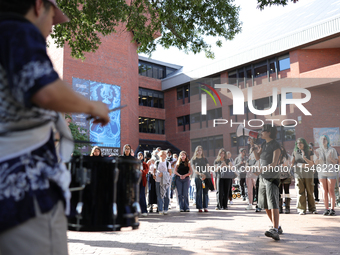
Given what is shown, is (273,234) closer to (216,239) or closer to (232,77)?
(216,239)

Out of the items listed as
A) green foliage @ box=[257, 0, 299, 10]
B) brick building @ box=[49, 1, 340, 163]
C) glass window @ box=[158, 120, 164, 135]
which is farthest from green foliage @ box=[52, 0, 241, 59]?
glass window @ box=[158, 120, 164, 135]

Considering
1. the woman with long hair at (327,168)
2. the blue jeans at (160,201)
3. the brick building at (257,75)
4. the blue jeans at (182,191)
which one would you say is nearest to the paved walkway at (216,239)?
the woman with long hair at (327,168)

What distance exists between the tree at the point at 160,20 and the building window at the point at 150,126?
33.7 metres

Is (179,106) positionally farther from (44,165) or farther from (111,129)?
(44,165)

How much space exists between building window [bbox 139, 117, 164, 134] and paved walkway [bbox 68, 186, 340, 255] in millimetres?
35819

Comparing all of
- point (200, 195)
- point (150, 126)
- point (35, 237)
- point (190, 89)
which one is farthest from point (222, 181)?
point (150, 126)

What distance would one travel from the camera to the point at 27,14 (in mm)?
1561

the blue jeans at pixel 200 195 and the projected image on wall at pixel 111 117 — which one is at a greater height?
the projected image on wall at pixel 111 117

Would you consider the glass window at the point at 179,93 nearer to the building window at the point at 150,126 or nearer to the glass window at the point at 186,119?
the glass window at the point at 186,119

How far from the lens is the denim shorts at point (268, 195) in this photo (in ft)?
19.7

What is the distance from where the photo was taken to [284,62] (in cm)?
3094

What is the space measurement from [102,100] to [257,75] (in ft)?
50.9

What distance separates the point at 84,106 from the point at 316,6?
120ft

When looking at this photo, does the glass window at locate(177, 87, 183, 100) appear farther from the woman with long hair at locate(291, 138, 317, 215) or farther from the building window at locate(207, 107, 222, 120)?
the woman with long hair at locate(291, 138, 317, 215)
